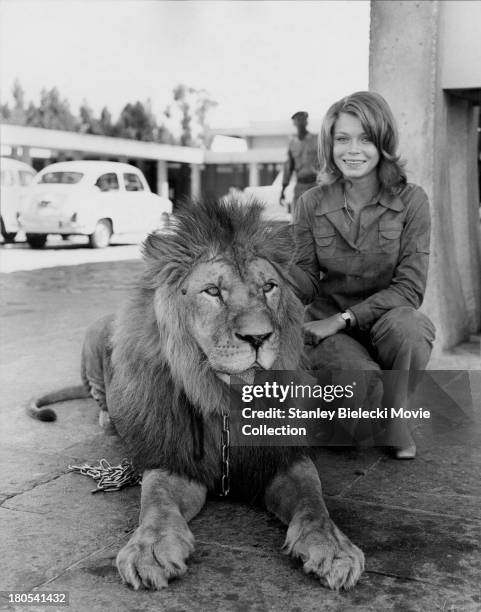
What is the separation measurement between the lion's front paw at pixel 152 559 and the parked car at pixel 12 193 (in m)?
17.3

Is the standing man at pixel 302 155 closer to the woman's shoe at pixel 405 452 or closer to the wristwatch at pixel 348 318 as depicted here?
the wristwatch at pixel 348 318

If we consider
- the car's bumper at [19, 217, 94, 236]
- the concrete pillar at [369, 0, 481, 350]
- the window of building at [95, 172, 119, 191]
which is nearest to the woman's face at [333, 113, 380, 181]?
the concrete pillar at [369, 0, 481, 350]

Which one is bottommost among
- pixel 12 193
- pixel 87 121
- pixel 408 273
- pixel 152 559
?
pixel 152 559

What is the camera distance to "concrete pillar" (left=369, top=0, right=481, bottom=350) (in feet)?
17.6

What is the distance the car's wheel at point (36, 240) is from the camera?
18062mm

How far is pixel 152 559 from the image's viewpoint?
2436 mm

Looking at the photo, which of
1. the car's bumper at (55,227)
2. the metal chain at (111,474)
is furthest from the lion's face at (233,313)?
the car's bumper at (55,227)

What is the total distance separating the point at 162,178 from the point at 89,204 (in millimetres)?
13403

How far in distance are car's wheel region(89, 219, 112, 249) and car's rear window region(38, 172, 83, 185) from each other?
4.88 feet

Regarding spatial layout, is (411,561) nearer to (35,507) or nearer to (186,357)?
(186,357)

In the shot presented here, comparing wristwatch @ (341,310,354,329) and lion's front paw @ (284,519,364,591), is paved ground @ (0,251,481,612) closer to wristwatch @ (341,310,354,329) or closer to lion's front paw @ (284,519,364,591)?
lion's front paw @ (284,519,364,591)

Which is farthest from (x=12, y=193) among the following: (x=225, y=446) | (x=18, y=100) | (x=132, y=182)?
(x=18, y=100)

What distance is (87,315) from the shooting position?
7.73 m

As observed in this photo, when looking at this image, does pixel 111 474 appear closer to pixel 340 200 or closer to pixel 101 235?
pixel 340 200
